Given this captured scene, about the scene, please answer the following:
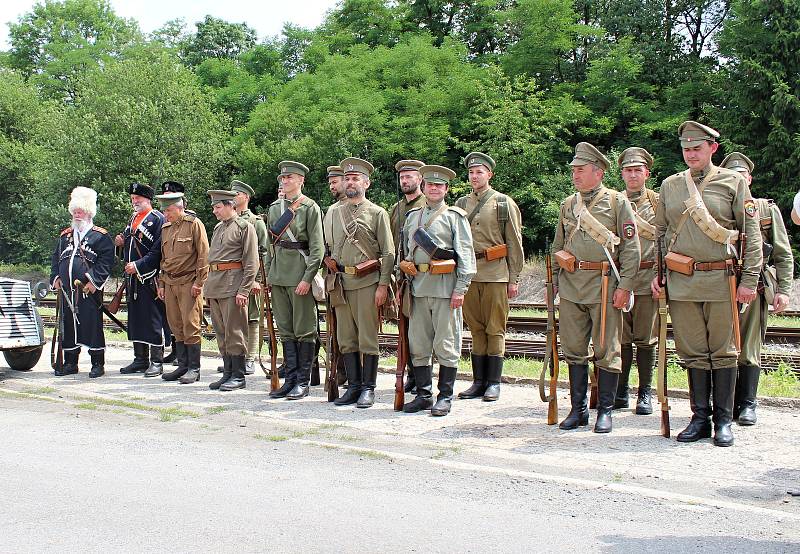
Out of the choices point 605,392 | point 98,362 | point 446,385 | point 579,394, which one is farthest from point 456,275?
point 98,362

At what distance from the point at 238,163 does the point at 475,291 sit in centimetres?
3372

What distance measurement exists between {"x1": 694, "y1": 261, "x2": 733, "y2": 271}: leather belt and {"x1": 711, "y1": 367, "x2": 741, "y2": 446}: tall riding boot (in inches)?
30.8

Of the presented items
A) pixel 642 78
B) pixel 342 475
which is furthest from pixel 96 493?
pixel 642 78

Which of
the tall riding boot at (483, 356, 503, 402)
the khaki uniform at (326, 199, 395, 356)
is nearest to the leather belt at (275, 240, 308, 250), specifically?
the khaki uniform at (326, 199, 395, 356)

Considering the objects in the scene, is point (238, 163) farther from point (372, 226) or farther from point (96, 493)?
point (96, 493)

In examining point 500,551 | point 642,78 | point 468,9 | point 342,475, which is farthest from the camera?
point 468,9

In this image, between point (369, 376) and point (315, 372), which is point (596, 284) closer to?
point (369, 376)

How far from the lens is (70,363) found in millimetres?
10875

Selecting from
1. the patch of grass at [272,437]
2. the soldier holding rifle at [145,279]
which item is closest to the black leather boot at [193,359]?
the soldier holding rifle at [145,279]

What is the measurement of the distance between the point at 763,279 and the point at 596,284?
1364mm

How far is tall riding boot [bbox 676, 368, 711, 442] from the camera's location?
6656 millimetres

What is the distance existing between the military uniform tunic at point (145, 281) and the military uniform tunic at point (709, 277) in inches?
251

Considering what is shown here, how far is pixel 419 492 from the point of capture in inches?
211

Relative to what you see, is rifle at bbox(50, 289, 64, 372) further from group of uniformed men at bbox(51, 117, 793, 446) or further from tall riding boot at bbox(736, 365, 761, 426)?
tall riding boot at bbox(736, 365, 761, 426)
